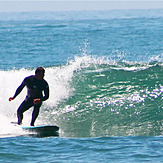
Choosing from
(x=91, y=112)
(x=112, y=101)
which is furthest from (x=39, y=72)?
(x=112, y=101)

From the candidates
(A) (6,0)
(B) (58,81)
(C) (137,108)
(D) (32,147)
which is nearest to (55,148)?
(D) (32,147)

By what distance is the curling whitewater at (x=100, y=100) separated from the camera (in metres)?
11.0

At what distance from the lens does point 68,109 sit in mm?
12703

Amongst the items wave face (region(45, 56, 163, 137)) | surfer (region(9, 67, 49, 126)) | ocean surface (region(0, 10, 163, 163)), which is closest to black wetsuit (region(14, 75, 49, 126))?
surfer (region(9, 67, 49, 126))

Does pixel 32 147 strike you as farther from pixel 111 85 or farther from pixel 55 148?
pixel 111 85

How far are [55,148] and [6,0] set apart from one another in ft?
583

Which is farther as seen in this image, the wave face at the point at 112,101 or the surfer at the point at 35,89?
the wave face at the point at 112,101

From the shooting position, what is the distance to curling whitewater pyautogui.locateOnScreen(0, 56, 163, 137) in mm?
10979

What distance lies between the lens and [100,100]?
43.3 ft

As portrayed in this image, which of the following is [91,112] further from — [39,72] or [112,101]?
[39,72]

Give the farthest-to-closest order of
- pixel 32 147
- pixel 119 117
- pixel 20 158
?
pixel 119 117 → pixel 32 147 → pixel 20 158

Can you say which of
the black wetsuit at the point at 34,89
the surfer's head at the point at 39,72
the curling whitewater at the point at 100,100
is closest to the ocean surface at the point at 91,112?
the curling whitewater at the point at 100,100

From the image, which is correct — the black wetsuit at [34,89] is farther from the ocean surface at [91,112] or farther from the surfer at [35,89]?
the ocean surface at [91,112]

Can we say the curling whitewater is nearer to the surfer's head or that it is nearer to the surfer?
the surfer
